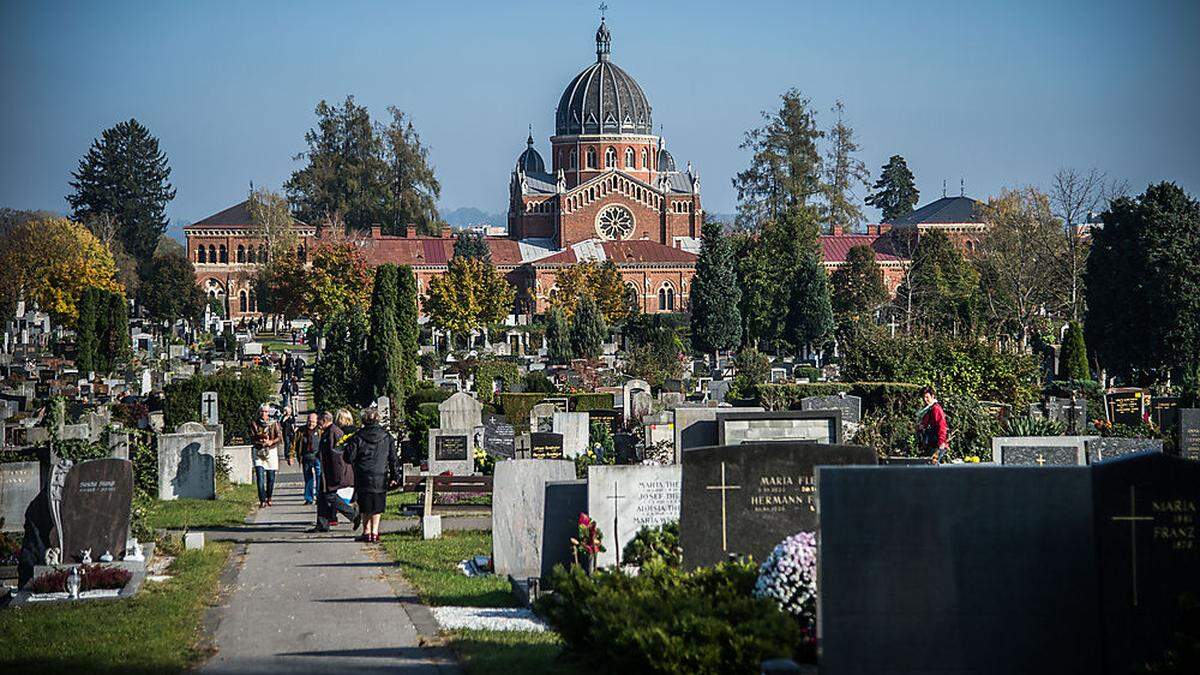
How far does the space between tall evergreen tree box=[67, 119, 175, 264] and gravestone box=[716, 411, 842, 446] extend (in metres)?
91.2

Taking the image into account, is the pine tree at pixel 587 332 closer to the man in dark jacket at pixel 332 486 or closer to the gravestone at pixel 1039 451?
the man in dark jacket at pixel 332 486

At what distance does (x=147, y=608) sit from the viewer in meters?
12.1

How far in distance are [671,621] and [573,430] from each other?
48.3 feet

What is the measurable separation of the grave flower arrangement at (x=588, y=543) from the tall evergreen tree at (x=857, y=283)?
63324 millimetres

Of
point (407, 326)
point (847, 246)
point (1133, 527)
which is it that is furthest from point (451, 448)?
point (847, 246)

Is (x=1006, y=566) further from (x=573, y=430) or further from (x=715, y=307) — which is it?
(x=715, y=307)

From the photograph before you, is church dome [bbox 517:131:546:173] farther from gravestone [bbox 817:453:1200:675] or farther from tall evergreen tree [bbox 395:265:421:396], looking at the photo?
gravestone [bbox 817:453:1200:675]

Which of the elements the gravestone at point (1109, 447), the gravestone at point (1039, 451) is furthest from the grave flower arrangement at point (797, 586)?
the gravestone at point (1109, 447)

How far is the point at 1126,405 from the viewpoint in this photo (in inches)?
1194

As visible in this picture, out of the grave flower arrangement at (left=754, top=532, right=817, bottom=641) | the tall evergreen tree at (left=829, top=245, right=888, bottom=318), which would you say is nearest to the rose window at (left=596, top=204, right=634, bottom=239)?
the tall evergreen tree at (left=829, top=245, right=888, bottom=318)

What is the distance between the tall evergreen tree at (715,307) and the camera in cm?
6034

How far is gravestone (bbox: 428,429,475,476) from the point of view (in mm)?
22062

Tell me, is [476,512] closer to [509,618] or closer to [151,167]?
[509,618]

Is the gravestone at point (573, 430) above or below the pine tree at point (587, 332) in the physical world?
below
